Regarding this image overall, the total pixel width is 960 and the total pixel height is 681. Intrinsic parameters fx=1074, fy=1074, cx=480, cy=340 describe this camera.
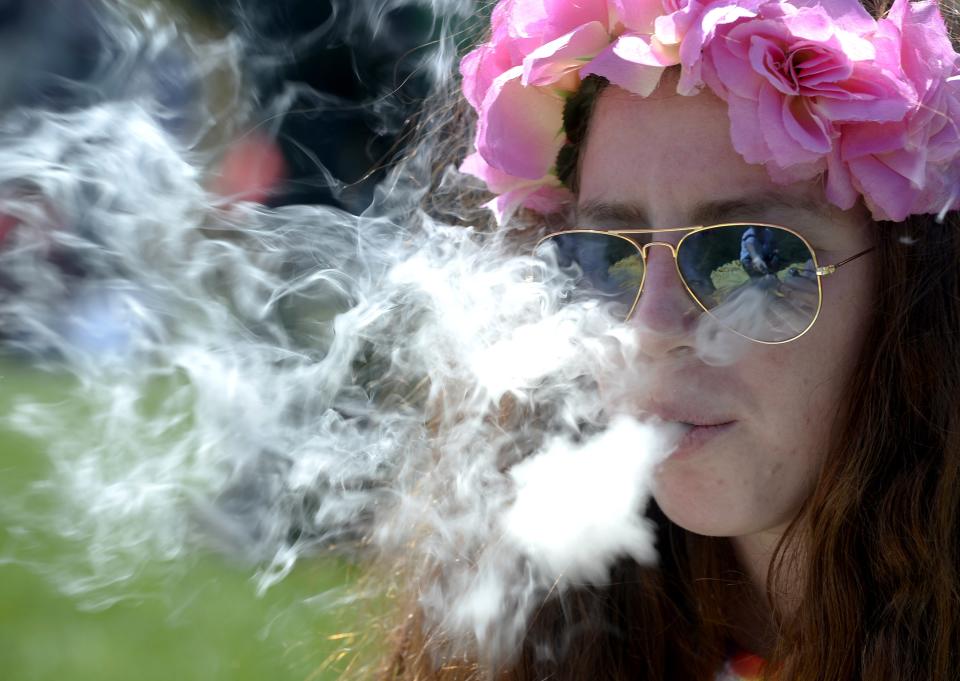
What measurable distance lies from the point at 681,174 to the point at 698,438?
40 cm

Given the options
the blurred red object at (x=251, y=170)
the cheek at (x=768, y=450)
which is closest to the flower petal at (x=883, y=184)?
the cheek at (x=768, y=450)

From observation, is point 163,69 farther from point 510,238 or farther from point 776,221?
point 776,221

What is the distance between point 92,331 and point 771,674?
144 cm

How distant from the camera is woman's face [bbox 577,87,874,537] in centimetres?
159

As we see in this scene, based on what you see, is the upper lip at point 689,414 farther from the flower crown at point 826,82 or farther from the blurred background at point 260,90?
the blurred background at point 260,90

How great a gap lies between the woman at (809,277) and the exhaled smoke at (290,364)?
30 cm

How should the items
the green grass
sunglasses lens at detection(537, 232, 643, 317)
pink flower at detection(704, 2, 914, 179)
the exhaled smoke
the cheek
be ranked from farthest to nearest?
the green grass, the exhaled smoke, sunglasses lens at detection(537, 232, 643, 317), the cheek, pink flower at detection(704, 2, 914, 179)

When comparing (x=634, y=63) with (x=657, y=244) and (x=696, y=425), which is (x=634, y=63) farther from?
(x=696, y=425)

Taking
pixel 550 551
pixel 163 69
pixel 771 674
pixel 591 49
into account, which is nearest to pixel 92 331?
pixel 163 69

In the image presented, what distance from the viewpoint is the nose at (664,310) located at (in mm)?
1642

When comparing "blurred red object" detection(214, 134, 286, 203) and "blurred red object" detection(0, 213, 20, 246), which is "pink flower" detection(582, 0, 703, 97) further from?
"blurred red object" detection(0, 213, 20, 246)

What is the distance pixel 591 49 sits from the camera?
1.68 m

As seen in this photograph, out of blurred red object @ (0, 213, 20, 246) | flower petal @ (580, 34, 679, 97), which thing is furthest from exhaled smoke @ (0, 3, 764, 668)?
flower petal @ (580, 34, 679, 97)

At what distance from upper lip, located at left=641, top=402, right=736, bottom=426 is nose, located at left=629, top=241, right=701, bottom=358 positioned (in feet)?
0.26
